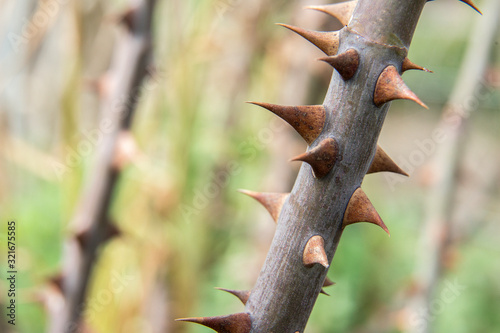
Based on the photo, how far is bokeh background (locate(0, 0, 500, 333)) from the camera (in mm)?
1181

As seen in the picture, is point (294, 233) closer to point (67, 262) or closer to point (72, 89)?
point (67, 262)

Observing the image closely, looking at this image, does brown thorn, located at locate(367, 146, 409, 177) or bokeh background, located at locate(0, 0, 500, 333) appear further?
bokeh background, located at locate(0, 0, 500, 333)

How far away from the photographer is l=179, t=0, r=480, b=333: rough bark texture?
32 centimetres

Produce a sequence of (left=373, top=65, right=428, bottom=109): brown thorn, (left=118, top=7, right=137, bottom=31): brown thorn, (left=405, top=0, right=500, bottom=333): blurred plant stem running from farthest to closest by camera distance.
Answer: (left=405, top=0, right=500, bottom=333): blurred plant stem < (left=118, top=7, right=137, bottom=31): brown thorn < (left=373, top=65, right=428, bottom=109): brown thorn

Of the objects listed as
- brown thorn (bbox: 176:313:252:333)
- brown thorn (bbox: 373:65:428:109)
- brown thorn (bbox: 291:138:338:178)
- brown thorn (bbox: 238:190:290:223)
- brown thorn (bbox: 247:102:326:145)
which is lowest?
brown thorn (bbox: 176:313:252:333)

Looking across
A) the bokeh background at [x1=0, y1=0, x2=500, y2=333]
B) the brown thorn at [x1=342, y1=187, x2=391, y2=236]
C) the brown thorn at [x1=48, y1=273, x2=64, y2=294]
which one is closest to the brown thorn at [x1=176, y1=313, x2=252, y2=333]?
the brown thorn at [x1=342, y1=187, x2=391, y2=236]

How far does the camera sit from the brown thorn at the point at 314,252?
31 cm

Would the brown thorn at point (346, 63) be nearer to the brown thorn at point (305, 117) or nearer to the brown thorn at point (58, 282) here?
the brown thorn at point (305, 117)

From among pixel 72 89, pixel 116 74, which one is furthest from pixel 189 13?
pixel 116 74

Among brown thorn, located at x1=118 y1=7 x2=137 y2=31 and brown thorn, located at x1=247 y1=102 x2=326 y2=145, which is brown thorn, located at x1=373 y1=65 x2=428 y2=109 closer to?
brown thorn, located at x1=247 y1=102 x2=326 y2=145

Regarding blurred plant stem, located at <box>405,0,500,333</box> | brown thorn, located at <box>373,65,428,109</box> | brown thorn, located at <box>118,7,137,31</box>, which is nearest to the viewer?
brown thorn, located at <box>373,65,428,109</box>

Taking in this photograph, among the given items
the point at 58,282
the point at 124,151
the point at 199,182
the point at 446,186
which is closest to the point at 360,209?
the point at 124,151

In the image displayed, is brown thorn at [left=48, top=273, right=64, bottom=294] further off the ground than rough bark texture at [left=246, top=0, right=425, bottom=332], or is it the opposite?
rough bark texture at [left=246, top=0, right=425, bottom=332]

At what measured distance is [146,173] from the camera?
1458 mm
